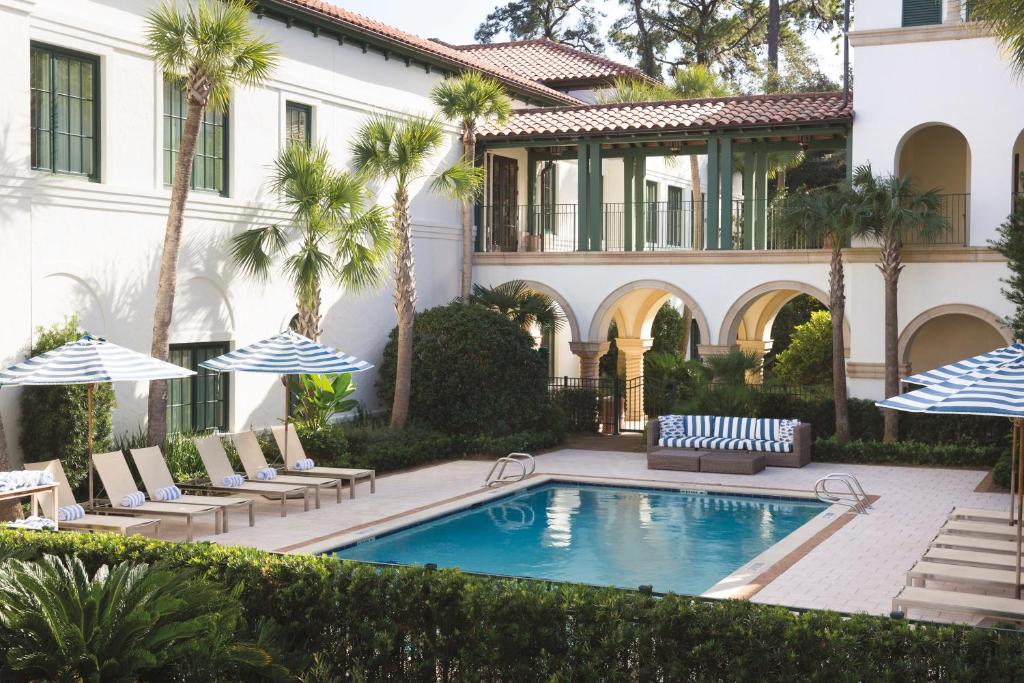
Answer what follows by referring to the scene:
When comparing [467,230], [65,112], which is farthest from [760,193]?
[65,112]

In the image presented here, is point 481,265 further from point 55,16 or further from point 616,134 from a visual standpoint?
point 55,16

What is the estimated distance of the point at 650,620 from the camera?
24.8 feet

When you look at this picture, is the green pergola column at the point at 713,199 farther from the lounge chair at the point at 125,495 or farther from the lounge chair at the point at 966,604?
the lounge chair at the point at 966,604

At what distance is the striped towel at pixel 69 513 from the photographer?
509 inches

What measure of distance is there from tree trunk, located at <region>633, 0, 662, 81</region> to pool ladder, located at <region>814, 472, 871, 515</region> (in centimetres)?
2898

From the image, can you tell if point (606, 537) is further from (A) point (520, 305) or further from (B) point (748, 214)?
(B) point (748, 214)

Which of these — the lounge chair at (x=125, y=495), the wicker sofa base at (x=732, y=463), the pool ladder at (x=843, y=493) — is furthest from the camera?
the wicker sofa base at (x=732, y=463)

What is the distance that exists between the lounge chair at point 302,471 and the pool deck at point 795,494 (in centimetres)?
27

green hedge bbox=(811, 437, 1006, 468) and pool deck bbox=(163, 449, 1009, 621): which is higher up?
green hedge bbox=(811, 437, 1006, 468)

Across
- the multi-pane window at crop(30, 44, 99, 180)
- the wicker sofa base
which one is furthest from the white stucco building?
the wicker sofa base

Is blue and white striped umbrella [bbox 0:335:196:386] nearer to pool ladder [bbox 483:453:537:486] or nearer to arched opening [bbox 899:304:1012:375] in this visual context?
pool ladder [bbox 483:453:537:486]

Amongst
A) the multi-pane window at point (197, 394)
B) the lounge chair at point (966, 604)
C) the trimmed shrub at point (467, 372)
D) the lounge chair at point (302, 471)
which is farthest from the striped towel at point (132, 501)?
the lounge chair at point (966, 604)

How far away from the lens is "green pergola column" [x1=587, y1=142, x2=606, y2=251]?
2534 cm

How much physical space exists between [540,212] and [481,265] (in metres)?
3.90
